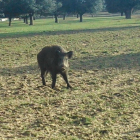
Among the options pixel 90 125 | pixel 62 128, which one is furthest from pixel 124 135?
pixel 62 128

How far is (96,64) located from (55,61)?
384cm

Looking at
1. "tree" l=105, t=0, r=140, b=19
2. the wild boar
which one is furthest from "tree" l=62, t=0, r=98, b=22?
the wild boar

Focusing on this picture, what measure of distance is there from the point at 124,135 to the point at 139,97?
2279 mm

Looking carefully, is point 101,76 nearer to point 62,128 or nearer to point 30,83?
point 30,83

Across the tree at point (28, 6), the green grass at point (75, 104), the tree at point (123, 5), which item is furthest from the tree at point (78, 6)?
the green grass at point (75, 104)

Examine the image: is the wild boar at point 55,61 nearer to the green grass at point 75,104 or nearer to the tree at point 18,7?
the green grass at point 75,104

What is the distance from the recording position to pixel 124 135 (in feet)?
16.9

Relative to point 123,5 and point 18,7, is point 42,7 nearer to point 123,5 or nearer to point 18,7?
point 18,7

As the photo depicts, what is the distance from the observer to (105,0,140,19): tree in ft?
218

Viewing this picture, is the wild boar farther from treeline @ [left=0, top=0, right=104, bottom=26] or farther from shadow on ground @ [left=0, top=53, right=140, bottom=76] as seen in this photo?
treeline @ [left=0, top=0, right=104, bottom=26]

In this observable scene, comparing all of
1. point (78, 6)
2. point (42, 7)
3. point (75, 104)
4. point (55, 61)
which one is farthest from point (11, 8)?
point (75, 104)

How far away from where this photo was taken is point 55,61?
8141mm

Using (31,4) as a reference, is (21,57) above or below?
below

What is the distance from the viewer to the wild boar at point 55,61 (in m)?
7.98
